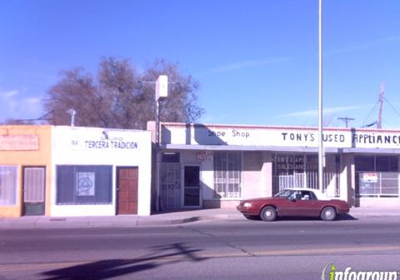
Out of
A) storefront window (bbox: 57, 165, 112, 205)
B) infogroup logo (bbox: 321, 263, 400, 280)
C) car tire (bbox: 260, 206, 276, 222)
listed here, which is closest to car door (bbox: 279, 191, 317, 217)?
car tire (bbox: 260, 206, 276, 222)

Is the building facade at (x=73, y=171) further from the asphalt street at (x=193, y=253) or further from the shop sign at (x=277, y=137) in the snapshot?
the asphalt street at (x=193, y=253)

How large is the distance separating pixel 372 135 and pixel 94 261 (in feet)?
74.0

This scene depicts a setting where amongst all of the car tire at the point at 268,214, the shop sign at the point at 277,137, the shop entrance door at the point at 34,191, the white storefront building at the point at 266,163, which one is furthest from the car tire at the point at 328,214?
the shop entrance door at the point at 34,191

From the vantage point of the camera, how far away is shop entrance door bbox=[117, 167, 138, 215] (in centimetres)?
2427

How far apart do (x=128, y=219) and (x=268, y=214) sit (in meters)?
5.64

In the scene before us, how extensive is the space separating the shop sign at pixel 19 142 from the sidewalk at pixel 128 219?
2.91 meters

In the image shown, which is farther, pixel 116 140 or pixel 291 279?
pixel 116 140

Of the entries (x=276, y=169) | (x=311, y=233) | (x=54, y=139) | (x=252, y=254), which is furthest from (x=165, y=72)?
(x=252, y=254)

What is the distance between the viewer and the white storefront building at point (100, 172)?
927 inches

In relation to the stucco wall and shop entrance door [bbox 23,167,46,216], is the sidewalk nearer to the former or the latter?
shop entrance door [bbox 23,167,46,216]

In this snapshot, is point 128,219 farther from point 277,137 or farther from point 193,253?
point 193,253

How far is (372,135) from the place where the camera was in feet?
99.7

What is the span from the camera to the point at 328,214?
2305 centimetres

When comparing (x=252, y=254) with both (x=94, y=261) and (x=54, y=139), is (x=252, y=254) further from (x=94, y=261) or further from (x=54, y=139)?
(x=54, y=139)
